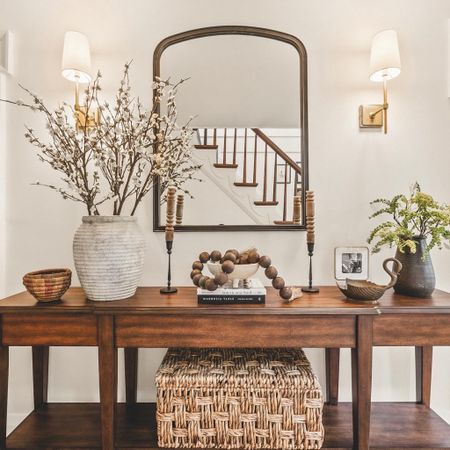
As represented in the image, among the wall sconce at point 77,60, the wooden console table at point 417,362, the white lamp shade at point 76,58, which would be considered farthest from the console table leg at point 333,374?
the white lamp shade at point 76,58

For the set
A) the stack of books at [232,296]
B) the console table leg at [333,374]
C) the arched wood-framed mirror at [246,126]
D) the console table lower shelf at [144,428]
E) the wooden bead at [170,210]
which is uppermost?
the arched wood-framed mirror at [246,126]

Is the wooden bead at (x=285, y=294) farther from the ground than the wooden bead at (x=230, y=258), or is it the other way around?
the wooden bead at (x=230, y=258)

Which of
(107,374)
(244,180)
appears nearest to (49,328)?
(107,374)

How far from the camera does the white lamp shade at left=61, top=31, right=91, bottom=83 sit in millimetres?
1730

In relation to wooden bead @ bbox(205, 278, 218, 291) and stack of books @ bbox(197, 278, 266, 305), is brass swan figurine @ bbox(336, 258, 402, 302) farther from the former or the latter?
wooden bead @ bbox(205, 278, 218, 291)

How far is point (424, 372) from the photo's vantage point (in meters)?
1.75

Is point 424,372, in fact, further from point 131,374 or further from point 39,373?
point 39,373

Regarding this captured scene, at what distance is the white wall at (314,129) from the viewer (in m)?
1.85

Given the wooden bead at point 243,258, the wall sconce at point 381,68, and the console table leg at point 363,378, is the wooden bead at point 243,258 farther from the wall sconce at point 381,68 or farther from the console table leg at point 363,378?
the wall sconce at point 381,68

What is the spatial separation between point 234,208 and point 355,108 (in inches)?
34.4

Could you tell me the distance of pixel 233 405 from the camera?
1.37 m

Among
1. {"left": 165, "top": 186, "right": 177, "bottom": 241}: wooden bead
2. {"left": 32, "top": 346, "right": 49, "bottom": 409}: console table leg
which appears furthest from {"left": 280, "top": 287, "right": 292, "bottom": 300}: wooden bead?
{"left": 32, "top": 346, "right": 49, "bottom": 409}: console table leg

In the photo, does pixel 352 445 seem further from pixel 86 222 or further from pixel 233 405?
pixel 86 222

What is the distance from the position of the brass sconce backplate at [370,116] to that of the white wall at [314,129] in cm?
5
